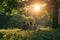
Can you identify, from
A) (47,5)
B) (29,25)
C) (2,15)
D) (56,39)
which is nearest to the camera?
(56,39)

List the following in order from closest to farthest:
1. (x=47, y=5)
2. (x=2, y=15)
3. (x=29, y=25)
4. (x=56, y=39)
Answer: (x=56, y=39), (x=29, y=25), (x=47, y=5), (x=2, y=15)

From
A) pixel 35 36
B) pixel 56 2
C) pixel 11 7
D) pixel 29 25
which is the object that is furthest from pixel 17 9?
pixel 35 36

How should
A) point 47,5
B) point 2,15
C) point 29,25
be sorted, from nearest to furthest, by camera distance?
1. point 29,25
2. point 47,5
3. point 2,15

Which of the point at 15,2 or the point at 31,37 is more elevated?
the point at 15,2

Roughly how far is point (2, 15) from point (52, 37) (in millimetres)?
28827

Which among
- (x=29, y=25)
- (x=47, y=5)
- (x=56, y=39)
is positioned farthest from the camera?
(x=47, y=5)

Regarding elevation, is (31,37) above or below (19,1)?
below

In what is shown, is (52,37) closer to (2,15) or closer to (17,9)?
(17,9)

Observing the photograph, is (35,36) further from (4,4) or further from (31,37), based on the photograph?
(4,4)

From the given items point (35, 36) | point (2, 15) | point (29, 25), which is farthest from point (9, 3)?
point (2, 15)

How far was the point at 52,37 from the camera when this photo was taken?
1148cm

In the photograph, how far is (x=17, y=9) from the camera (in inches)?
782

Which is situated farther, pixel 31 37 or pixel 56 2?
pixel 56 2

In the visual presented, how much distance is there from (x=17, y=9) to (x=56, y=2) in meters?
3.16
